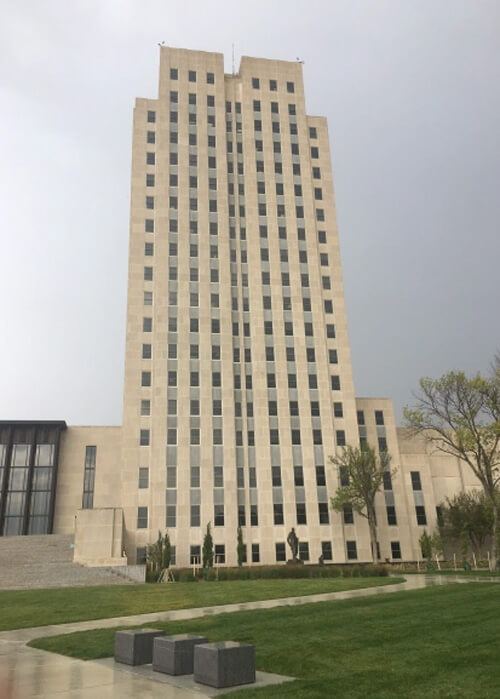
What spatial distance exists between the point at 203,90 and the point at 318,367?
42.1 meters

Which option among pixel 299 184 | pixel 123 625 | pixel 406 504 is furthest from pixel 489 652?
pixel 299 184

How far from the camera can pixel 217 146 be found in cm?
7600

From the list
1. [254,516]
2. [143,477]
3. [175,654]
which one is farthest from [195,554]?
[175,654]

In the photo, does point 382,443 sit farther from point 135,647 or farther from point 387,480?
point 135,647

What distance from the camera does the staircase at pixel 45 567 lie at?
41031mm

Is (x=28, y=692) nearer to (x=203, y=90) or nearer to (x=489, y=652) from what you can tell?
(x=489, y=652)

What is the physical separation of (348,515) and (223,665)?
5621 centimetres

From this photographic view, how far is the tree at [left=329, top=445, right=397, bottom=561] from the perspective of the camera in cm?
5928

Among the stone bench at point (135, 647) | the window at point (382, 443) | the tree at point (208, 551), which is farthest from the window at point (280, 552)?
the stone bench at point (135, 647)

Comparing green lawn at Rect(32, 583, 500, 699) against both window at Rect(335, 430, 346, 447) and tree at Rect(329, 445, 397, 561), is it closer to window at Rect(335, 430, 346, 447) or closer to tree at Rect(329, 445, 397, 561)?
tree at Rect(329, 445, 397, 561)

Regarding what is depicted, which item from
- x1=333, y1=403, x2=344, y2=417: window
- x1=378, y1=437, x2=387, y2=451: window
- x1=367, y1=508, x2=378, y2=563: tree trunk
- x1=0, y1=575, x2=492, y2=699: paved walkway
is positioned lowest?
x1=0, y1=575, x2=492, y2=699: paved walkway

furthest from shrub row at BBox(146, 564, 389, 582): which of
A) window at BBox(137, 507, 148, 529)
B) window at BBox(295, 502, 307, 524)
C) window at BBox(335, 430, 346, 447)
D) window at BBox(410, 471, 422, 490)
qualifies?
window at BBox(410, 471, 422, 490)

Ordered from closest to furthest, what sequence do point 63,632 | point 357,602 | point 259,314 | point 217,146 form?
point 63,632 < point 357,602 < point 259,314 < point 217,146

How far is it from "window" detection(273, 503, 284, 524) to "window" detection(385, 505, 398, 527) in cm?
1310
